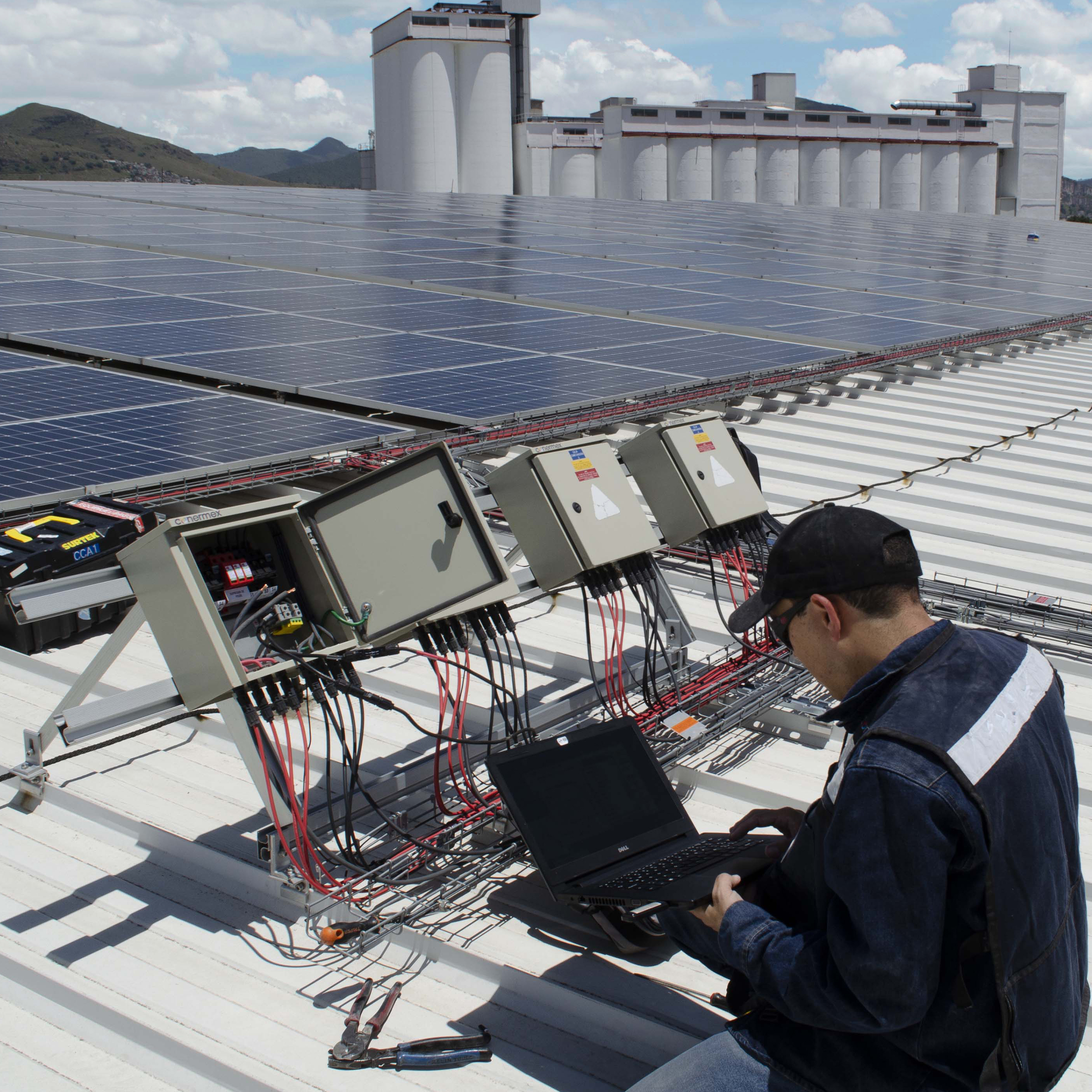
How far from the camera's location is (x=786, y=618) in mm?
2779

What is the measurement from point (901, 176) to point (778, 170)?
7921mm

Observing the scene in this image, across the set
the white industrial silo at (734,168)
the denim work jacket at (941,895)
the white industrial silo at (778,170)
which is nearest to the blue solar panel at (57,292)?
the denim work jacket at (941,895)

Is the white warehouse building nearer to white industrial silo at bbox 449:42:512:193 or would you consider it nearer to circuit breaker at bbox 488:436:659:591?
white industrial silo at bbox 449:42:512:193

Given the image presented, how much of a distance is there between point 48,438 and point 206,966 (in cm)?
456

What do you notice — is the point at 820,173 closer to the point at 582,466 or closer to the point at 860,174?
the point at 860,174

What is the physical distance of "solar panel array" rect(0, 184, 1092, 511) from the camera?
9.69 metres

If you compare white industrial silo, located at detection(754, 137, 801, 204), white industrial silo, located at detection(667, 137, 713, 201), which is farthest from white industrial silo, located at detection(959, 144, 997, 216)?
white industrial silo, located at detection(667, 137, 713, 201)

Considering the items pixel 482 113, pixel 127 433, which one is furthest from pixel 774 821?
pixel 482 113

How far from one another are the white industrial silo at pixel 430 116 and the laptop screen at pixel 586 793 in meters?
53.4

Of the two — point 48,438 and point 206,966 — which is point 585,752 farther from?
point 48,438

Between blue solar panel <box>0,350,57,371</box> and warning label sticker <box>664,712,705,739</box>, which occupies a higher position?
blue solar panel <box>0,350,57,371</box>

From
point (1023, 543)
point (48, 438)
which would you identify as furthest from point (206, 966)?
point (1023, 543)

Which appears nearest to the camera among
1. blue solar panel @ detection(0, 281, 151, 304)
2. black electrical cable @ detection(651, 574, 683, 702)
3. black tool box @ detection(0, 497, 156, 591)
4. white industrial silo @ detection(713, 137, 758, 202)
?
black electrical cable @ detection(651, 574, 683, 702)

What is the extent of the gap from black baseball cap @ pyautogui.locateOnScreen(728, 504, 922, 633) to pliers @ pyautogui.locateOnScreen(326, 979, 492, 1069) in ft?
5.41
